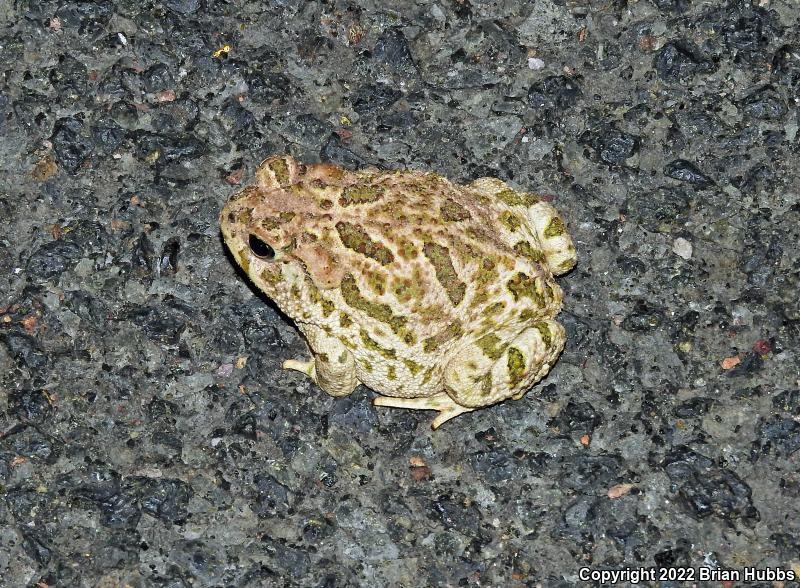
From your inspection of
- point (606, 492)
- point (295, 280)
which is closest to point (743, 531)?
point (606, 492)

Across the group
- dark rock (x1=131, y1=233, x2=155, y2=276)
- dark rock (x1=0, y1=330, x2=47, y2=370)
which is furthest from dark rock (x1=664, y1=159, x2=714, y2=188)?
dark rock (x1=0, y1=330, x2=47, y2=370)

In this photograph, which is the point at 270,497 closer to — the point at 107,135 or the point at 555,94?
the point at 107,135

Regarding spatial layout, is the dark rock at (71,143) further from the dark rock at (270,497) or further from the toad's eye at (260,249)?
the dark rock at (270,497)

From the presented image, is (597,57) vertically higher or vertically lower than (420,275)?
higher

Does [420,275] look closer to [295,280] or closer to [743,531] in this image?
[295,280]

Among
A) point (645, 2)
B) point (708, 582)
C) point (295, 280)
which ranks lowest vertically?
point (708, 582)

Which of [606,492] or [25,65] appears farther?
[25,65]

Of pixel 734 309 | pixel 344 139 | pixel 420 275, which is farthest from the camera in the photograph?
pixel 344 139
